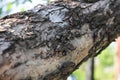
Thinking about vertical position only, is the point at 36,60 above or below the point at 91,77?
above

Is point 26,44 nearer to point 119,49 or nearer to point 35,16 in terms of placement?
point 35,16

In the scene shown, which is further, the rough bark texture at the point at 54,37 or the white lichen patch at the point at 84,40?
the white lichen patch at the point at 84,40

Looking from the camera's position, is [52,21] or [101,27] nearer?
[52,21]

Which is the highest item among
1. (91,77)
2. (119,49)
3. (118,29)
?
(118,29)

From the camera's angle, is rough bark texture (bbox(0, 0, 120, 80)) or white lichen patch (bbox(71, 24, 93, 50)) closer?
rough bark texture (bbox(0, 0, 120, 80))

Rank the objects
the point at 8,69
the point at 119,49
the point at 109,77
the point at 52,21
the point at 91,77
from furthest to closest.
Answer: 1. the point at 109,77
2. the point at 119,49
3. the point at 91,77
4. the point at 52,21
5. the point at 8,69

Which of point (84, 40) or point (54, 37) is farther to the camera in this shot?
point (84, 40)

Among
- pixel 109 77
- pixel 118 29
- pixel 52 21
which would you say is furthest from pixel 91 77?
pixel 109 77

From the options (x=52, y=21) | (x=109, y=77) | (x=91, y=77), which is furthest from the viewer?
(x=109, y=77)
